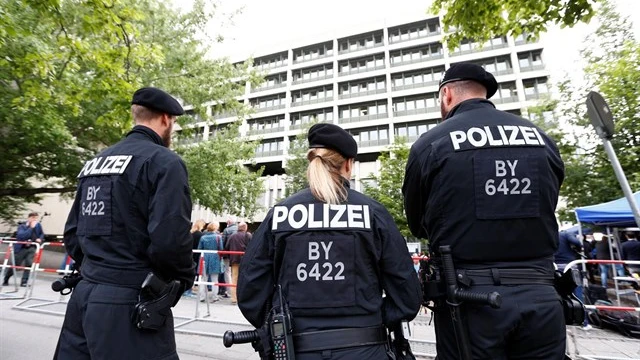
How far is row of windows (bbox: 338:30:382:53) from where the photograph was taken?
42.6 metres

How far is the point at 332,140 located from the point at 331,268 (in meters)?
0.72

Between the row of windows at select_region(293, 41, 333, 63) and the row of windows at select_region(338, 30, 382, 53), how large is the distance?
161 cm

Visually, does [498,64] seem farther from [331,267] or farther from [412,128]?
[331,267]

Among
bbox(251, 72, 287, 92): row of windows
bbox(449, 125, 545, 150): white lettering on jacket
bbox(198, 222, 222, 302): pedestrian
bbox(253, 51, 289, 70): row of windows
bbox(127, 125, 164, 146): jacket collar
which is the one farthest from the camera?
bbox(253, 51, 289, 70): row of windows

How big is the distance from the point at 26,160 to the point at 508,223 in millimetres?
15358

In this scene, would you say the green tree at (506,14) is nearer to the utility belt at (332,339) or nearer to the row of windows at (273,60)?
the utility belt at (332,339)

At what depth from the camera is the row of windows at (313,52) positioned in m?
44.8

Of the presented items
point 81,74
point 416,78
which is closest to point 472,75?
point 81,74

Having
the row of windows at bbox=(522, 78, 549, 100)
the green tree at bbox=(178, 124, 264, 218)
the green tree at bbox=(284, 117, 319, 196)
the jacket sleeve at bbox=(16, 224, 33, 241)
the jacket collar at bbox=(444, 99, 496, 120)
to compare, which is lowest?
the jacket sleeve at bbox=(16, 224, 33, 241)

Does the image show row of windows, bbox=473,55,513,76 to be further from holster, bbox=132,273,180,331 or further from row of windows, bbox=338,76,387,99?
holster, bbox=132,273,180,331

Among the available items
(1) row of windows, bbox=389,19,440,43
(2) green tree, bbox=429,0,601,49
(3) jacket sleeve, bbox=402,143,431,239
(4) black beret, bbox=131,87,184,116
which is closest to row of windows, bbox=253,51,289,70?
(1) row of windows, bbox=389,19,440,43

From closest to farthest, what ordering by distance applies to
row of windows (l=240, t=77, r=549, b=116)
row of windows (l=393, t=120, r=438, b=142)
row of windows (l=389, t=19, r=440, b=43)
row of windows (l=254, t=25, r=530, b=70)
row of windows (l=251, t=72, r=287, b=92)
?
row of windows (l=240, t=77, r=549, b=116)
row of windows (l=393, t=120, r=438, b=142)
row of windows (l=254, t=25, r=530, b=70)
row of windows (l=389, t=19, r=440, b=43)
row of windows (l=251, t=72, r=287, b=92)

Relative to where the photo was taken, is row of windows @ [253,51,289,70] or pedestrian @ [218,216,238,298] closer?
pedestrian @ [218,216,238,298]

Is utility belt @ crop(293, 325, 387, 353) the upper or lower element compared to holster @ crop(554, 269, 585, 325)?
lower
